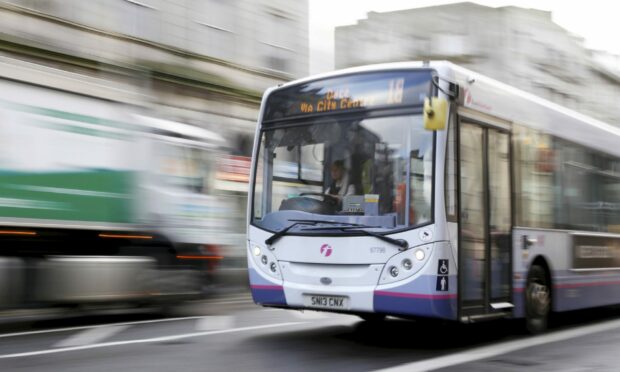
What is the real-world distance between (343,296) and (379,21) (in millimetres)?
45536

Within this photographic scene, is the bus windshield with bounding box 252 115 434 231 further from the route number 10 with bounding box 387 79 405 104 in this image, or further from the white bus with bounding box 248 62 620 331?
the route number 10 with bounding box 387 79 405 104

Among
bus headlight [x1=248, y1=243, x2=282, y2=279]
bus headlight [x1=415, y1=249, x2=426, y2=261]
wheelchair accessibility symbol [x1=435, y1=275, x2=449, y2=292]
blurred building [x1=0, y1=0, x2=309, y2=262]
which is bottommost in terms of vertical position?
wheelchair accessibility symbol [x1=435, y1=275, x2=449, y2=292]

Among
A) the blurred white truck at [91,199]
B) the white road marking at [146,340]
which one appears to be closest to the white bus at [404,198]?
the white road marking at [146,340]

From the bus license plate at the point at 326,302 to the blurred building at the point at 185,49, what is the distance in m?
6.47

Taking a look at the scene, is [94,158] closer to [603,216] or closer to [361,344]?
[361,344]

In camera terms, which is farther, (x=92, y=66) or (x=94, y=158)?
(x=92, y=66)

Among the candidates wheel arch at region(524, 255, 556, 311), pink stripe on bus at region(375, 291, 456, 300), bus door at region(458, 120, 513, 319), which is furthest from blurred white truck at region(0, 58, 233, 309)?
wheel arch at region(524, 255, 556, 311)

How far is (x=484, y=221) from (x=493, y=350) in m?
1.31

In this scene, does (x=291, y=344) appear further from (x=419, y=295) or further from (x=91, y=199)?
(x=91, y=199)

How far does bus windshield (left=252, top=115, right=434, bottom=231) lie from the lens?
26.1ft

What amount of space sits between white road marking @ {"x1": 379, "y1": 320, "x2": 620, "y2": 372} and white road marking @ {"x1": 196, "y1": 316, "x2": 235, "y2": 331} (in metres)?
3.17

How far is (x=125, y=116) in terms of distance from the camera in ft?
38.2

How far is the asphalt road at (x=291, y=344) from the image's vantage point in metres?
7.20

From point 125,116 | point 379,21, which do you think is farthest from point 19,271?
point 379,21
